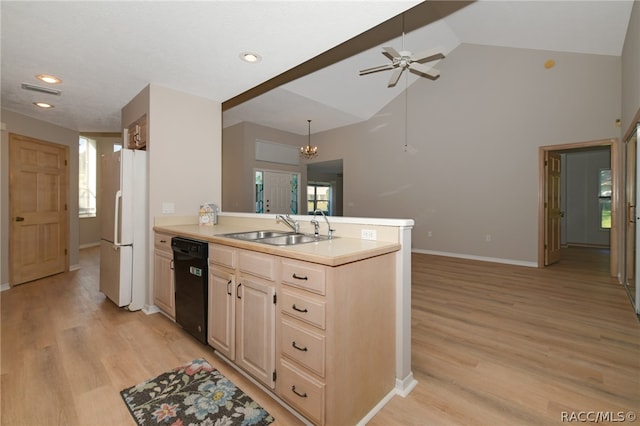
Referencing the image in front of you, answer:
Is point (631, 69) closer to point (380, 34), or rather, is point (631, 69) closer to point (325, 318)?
point (380, 34)

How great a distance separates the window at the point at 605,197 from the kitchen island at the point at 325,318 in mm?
8567

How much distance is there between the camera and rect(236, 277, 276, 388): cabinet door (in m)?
1.66

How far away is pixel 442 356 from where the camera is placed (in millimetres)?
2158

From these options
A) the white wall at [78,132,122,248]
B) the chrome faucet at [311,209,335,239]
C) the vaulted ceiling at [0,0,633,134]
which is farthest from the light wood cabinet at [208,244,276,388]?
the white wall at [78,132,122,248]

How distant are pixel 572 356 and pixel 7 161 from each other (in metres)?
6.52

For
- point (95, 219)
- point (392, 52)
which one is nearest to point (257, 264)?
point (392, 52)

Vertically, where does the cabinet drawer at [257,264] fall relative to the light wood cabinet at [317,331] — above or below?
above

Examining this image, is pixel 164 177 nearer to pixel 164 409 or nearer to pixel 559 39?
pixel 164 409

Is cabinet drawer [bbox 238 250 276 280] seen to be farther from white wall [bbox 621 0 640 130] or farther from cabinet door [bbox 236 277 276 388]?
white wall [bbox 621 0 640 130]

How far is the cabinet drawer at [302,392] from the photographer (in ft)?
4.58

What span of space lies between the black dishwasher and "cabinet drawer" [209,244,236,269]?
0.07 m

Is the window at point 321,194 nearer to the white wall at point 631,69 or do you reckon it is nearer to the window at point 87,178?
the window at point 87,178

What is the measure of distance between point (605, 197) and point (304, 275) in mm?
9292

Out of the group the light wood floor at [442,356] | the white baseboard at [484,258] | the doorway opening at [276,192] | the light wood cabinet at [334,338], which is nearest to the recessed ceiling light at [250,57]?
the light wood cabinet at [334,338]
